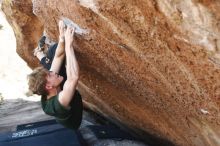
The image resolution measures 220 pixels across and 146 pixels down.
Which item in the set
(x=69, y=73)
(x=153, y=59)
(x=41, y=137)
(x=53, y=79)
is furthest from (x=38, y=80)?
(x=41, y=137)

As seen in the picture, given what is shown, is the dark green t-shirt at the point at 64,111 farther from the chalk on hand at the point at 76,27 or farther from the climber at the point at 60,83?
the chalk on hand at the point at 76,27

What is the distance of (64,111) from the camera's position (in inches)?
196

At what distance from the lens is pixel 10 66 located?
1648cm

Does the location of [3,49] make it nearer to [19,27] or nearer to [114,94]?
[19,27]

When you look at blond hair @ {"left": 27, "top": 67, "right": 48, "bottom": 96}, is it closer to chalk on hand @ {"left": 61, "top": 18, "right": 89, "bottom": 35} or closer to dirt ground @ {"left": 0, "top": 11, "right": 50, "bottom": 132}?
chalk on hand @ {"left": 61, "top": 18, "right": 89, "bottom": 35}

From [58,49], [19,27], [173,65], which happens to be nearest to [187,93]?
[173,65]

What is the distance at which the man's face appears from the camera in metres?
5.07

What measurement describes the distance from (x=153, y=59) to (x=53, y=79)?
4.84 feet

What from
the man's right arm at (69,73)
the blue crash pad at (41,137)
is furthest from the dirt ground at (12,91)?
the man's right arm at (69,73)

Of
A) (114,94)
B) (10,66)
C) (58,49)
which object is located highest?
(58,49)

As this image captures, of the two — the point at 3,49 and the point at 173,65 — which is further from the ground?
the point at 173,65

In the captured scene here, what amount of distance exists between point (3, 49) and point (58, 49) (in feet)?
43.2

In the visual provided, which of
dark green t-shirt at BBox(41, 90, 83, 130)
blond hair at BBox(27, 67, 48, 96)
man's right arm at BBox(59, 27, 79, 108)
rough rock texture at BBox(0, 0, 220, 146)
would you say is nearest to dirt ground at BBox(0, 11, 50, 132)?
rough rock texture at BBox(0, 0, 220, 146)

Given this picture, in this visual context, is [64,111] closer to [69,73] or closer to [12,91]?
[69,73]
